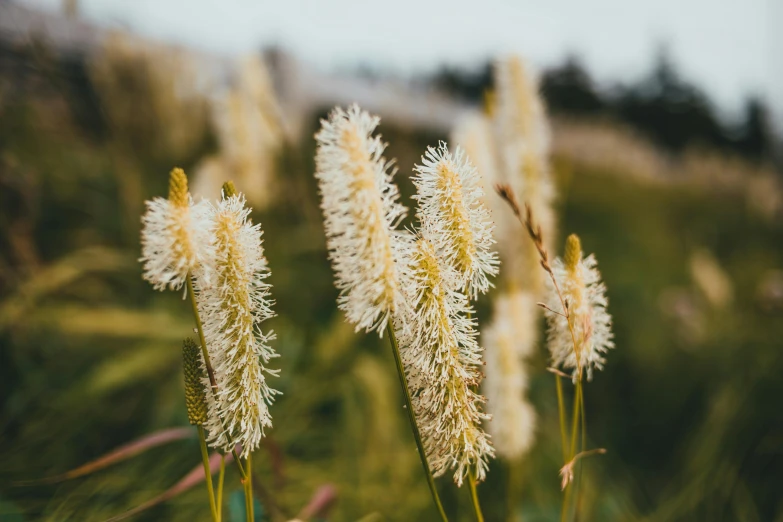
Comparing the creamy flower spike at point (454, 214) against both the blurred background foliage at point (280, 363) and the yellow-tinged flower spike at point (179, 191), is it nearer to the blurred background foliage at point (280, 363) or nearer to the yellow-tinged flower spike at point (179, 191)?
the yellow-tinged flower spike at point (179, 191)

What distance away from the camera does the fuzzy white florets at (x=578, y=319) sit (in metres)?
0.70

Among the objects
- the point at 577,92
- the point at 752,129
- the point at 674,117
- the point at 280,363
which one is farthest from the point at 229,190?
the point at 752,129

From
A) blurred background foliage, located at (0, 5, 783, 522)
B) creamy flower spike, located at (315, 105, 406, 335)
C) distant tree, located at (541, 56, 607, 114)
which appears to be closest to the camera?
creamy flower spike, located at (315, 105, 406, 335)

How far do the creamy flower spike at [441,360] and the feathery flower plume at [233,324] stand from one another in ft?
0.49

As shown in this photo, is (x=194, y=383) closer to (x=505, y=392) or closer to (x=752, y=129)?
(x=505, y=392)

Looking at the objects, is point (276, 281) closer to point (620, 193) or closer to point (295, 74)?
point (295, 74)

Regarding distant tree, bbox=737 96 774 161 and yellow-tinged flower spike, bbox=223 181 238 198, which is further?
distant tree, bbox=737 96 774 161

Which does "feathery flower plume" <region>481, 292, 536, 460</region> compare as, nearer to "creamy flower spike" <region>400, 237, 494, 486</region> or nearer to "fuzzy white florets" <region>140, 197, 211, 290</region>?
"creamy flower spike" <region>400, 237, 494, 486</region>

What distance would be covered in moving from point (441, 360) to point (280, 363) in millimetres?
1591

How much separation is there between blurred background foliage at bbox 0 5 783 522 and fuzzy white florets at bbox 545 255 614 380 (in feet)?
1.25

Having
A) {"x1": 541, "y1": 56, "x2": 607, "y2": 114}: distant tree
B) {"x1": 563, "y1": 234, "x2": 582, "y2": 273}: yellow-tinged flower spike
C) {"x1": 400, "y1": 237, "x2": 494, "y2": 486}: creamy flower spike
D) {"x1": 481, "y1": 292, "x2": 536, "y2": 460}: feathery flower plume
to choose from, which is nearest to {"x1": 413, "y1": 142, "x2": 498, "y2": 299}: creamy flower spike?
{"x1": 400, "y1": 237, "x2": 494, "y2": 486}: creamy flower spike

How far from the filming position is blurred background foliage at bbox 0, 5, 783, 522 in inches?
63.7

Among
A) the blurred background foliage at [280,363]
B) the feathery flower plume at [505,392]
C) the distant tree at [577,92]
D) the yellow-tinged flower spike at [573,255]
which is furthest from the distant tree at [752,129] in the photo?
the yellow-tinged flower spike at [573,255]

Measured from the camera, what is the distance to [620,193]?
664 cm
